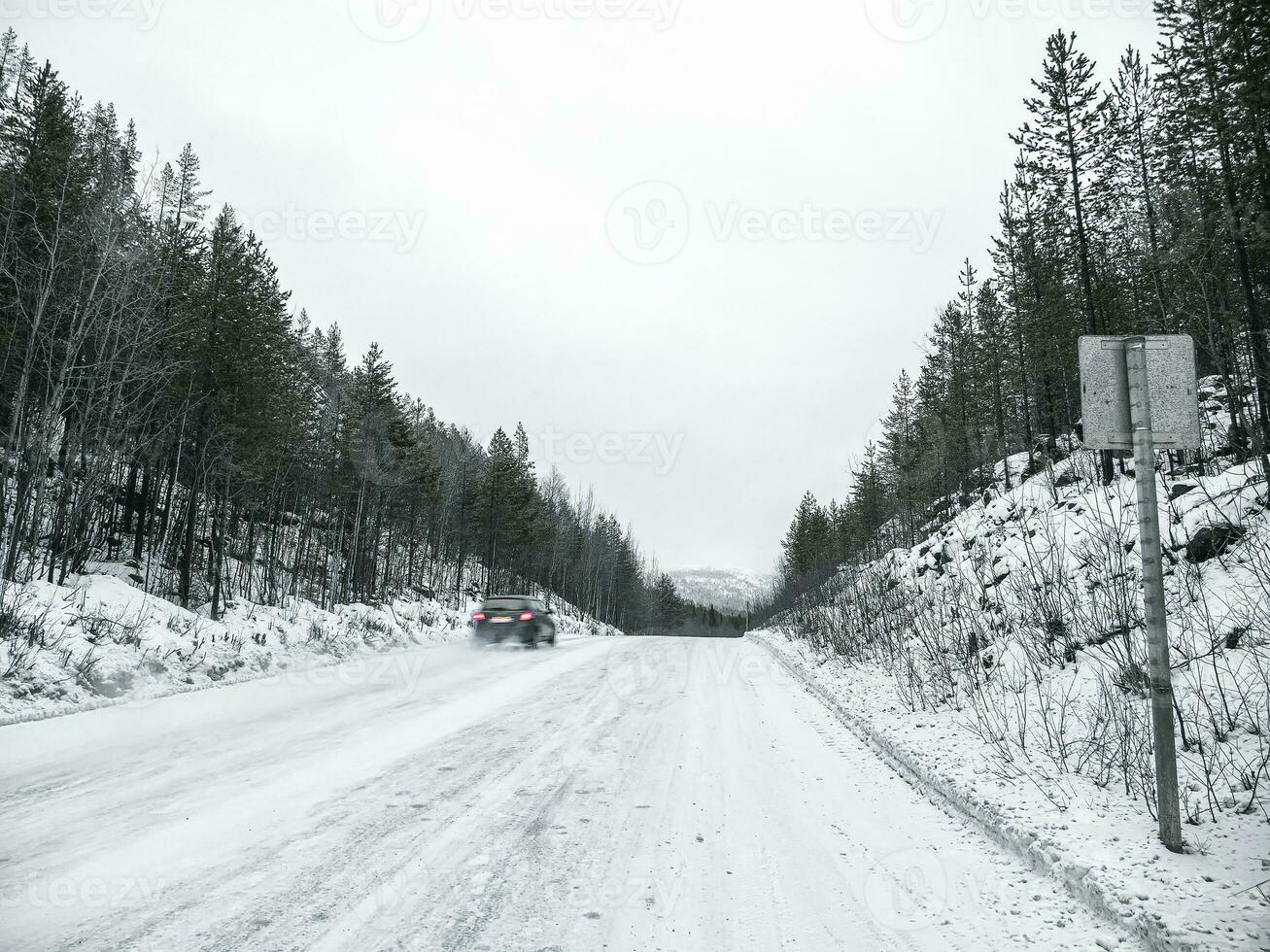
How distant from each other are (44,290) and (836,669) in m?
15.7

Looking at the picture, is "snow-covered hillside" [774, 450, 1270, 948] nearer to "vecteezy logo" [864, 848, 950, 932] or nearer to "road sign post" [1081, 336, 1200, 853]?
"road sign post" [1081, 336, 1200, 853]

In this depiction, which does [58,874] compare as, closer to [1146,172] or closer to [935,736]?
[935,736]

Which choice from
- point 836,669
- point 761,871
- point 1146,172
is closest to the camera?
point 761,871

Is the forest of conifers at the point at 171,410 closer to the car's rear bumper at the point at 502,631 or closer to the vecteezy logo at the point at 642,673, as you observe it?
the car's rear bumper at the point at 502,631

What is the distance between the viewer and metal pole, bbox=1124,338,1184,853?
336cm

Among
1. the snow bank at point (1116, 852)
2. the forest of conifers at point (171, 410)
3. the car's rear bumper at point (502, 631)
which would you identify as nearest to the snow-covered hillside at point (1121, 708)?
the snow bank at point (1116, 852)

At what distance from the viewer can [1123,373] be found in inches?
141

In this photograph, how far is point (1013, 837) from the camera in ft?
12.4

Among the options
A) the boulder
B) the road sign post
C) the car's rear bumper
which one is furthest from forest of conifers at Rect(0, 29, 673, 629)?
the boulder

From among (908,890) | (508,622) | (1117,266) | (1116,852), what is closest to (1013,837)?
(1116,852)

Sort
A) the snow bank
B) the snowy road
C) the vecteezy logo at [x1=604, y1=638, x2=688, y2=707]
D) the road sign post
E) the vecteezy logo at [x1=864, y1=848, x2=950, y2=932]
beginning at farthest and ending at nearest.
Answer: the vecteezy logo at [x1=604, y1=638, x2=688, y2=707] → the road sign post → the vecteezy logo at [x1=864, y1=848, x2=950, y2=932] → the snowy road → the snow bank

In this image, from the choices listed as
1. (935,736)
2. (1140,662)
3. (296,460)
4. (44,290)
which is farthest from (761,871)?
(296,460)

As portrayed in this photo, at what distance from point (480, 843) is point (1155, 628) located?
4.18m

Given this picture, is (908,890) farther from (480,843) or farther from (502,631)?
(502,631)
